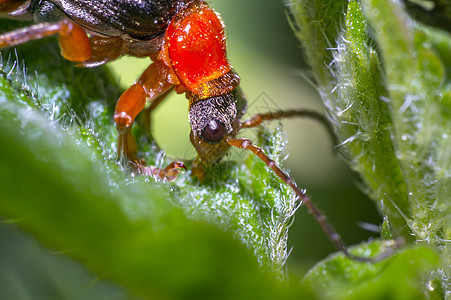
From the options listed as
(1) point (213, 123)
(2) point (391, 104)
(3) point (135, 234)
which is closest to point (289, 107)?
(1) point (213, 123)

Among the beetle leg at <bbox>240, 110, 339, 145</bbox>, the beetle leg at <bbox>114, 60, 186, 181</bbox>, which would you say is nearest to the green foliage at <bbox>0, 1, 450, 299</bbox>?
the beetle leg at <bbox>114, 60, 186, 181</bbox>

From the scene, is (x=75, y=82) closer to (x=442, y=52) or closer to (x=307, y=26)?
(x=307, y=26)

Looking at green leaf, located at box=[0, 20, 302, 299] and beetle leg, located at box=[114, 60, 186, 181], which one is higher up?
green leaf, located at box=[0, 20, 302, 299]

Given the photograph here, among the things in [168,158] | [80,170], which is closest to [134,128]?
[168,158]

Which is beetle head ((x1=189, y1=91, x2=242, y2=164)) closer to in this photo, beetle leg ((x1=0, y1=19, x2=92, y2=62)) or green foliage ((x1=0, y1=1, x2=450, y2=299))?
beetle leg ((x1=0, y1=19, x2=92, y2=62))

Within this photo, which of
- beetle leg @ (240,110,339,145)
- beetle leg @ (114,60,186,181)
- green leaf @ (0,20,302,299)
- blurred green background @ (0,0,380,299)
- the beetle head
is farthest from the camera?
blurred green background @ (0,0,380,299)
